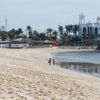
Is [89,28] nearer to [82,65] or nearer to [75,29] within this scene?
[75,29]

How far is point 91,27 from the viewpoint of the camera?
17912 centimetres

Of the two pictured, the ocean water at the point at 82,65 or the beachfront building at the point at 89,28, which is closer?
the ocean water at the point at 82,65

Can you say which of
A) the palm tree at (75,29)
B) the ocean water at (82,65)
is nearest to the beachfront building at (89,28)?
the palm tree at (75,29)

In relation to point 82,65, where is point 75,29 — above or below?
above

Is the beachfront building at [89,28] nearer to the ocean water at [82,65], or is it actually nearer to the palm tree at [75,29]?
the palm tree at [75,29]

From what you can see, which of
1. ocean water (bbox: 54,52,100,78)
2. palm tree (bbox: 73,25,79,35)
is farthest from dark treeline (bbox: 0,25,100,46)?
ocean water (bbox: 54,52,100,78)

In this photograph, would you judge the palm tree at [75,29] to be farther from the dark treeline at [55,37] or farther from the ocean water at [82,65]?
the ocean water at [82,65]

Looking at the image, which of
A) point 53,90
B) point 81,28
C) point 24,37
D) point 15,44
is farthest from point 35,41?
point 53,90

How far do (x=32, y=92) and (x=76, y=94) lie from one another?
1.78 metres

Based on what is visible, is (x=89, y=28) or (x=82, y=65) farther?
(x=89, y=28)

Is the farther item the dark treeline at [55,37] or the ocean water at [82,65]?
the dark treeline at [55,37]

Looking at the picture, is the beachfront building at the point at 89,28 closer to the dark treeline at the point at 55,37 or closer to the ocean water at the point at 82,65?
the dark treeline at the point at 55,37

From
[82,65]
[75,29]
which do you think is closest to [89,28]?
[75,29]

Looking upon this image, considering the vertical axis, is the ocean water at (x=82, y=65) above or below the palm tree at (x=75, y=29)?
below
